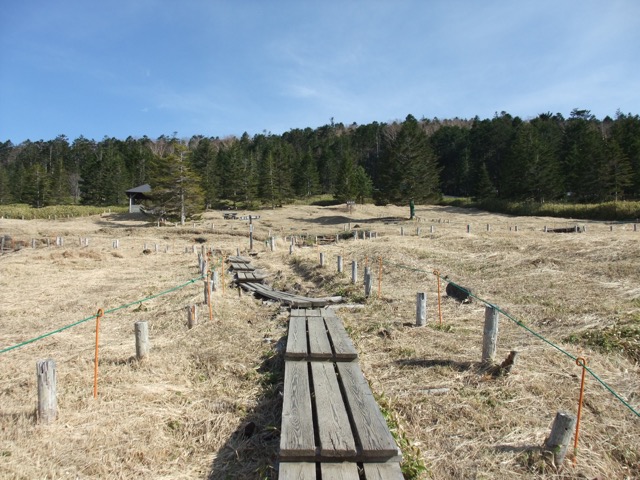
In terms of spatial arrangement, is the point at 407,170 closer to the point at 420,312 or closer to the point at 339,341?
the point at 420,312

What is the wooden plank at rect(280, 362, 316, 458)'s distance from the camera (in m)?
3.60

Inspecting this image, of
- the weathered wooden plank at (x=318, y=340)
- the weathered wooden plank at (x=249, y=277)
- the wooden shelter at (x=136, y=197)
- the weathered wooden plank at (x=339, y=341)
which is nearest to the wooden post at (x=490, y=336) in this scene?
the weathered wooden plank at (x=339, y=341)

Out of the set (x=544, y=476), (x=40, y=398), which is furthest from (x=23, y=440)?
(x=544, y=476)

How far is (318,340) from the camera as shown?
21.2 feet

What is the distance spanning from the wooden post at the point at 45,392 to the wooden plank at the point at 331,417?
10.1 feet

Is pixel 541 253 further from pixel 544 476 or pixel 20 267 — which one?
pixel 20 267

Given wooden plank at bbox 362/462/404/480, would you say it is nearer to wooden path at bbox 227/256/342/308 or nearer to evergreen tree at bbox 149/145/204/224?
wooden path at bbox 227/256/342/308

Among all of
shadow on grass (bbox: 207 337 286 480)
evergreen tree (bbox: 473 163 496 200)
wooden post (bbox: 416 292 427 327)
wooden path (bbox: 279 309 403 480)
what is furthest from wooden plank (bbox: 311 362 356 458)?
evergreen tree (bbox: 473 163 496 200)

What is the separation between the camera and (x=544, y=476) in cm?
392

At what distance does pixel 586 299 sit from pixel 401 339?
513cm

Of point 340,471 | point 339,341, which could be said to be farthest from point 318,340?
point 340,471

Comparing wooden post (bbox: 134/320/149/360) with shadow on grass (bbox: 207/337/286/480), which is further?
wooden post (bbox: 134/320/149/360)

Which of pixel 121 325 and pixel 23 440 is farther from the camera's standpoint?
pixel 121 325

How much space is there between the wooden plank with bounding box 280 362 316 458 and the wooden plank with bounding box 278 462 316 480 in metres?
0.08
